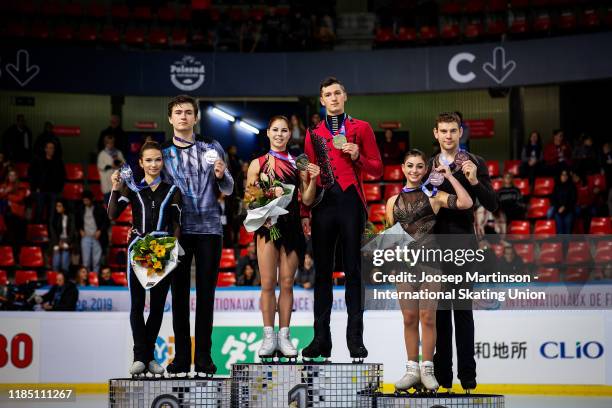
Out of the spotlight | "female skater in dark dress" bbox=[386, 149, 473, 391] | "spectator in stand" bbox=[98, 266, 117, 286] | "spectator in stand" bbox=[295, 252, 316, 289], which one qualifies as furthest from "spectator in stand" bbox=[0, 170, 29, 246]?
"female skater in dark dress" bbox=[386, 149, 473, 391]

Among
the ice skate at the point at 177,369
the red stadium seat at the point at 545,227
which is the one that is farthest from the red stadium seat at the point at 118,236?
the ice skate at the point at 177,369

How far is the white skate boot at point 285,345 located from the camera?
23.4ft

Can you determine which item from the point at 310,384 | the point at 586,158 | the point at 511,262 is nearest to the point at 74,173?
the point at 511,262

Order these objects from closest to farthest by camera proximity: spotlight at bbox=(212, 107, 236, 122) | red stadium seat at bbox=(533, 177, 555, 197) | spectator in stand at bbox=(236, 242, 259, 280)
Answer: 1. spectator in stand at bbox=(236, 242, 259, 280)
2. red stadium seat at bbox=(533, 177, 555, 197)
3. spotlight at bbox=(212, 107, 236, 122)

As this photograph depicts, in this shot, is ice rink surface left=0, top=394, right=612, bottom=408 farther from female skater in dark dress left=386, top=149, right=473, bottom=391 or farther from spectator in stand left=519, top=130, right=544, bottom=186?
spectator in stand left=519, top=130, right=544, bottom=186

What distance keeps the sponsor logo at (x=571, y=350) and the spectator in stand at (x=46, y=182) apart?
32.6 ft

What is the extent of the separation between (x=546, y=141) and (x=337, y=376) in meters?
17.2

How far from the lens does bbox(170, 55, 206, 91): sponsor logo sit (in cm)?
1948

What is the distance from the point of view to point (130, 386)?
685 centimetres

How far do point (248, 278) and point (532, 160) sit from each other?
6.86m

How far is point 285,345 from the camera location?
7.18 metres

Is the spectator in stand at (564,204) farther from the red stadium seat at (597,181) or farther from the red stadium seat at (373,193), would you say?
the red stadium seat at (373,193)

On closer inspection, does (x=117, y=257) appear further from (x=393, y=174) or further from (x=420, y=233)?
(x=420, y=233)

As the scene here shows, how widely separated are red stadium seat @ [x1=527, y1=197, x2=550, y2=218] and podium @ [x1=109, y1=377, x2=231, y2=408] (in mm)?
11937
